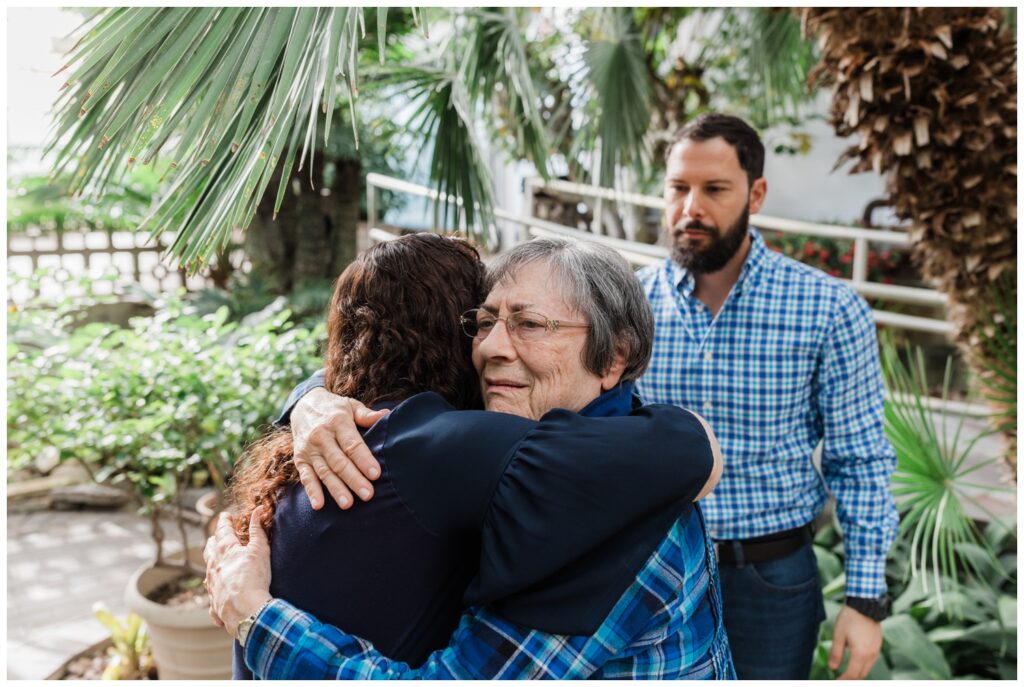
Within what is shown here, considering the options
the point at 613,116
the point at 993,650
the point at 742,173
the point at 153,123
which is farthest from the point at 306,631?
the point at 613,116

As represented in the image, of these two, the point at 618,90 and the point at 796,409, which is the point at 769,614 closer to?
the point at 796,409

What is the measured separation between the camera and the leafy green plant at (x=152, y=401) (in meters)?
3.27

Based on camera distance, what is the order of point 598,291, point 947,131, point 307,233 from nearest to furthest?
1. point 598,291
2. point 947,131
3. point 307,233

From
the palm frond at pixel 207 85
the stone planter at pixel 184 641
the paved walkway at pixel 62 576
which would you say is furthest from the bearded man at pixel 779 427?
the paved walkway at pixel 62 576

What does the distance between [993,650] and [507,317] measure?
2.71 m

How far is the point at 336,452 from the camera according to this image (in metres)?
1.24

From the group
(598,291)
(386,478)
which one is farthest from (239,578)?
(598,291)

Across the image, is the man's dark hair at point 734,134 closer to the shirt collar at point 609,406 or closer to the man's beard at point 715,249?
the man's beard at point 715,249

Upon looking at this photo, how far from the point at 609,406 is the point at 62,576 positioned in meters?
4.81

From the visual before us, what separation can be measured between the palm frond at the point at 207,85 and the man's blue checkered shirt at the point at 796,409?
1302 mm

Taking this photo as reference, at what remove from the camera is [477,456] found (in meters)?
1.21

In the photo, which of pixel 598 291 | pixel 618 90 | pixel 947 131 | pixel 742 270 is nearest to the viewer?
pixel 598 291

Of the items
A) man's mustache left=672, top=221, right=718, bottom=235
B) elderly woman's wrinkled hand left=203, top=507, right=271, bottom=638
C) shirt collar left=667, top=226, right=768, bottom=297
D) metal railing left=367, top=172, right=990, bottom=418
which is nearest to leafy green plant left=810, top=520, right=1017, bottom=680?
metal railing left=367, top=172, right=990, bottom=418

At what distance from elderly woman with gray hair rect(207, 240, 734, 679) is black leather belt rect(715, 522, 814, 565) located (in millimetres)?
860
